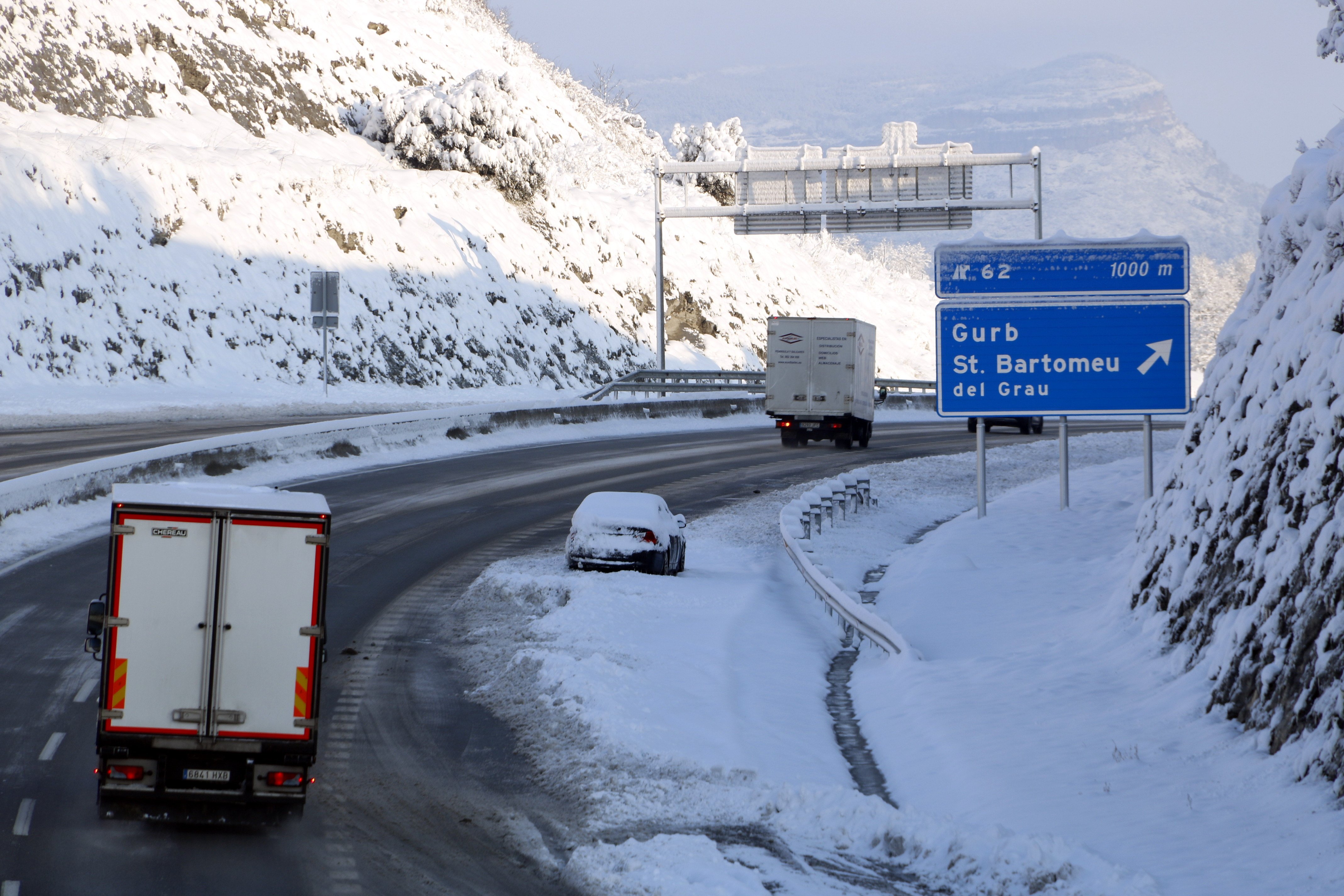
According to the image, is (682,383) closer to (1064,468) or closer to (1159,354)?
(1064,468)

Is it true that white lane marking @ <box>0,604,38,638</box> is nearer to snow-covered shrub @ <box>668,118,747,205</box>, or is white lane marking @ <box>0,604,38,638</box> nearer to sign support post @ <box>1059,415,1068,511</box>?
sign support post @ <box>1059,415,1068,511</box>

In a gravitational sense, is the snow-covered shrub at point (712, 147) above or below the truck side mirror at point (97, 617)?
above

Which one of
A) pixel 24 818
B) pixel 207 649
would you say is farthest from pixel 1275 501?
pixel 24 818

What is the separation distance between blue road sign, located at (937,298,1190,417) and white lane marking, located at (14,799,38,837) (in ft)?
50.6

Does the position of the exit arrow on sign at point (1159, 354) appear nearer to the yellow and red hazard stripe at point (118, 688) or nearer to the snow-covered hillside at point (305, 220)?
the yellow and red hazard stripe at point (118, 688)

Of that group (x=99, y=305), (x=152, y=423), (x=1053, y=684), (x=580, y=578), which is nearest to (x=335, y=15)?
(x=99, y=305)

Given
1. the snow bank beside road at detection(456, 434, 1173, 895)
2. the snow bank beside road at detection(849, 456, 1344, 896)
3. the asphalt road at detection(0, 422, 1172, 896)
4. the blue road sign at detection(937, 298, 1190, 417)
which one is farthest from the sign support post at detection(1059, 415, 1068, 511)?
the asphalt road at detection(0, 422, 1172, 896)

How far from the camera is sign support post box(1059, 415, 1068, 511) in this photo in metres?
20.0

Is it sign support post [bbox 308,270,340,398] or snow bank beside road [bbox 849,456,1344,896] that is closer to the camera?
snow bank beside road [bbox 849,456,1344,896]

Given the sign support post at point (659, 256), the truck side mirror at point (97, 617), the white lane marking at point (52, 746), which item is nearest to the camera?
the truck side mirror at point (97, 617)

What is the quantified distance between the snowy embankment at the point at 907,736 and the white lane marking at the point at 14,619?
484 cm

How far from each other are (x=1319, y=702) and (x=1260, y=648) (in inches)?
49.2

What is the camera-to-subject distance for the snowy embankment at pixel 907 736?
24.9 ft

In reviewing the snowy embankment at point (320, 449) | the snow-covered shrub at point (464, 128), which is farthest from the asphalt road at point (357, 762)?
the snow-covered shrub at point (464, 128)
